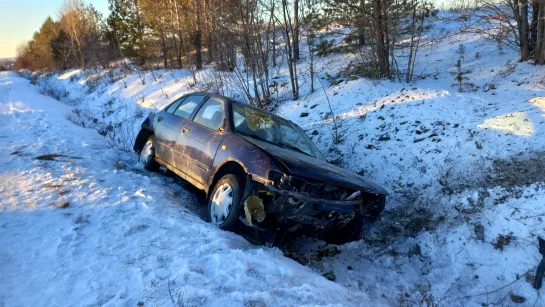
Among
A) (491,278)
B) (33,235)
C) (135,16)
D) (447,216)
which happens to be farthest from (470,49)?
(135,16)

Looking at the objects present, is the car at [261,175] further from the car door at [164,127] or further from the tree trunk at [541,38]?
the tree trunk at [541,38]

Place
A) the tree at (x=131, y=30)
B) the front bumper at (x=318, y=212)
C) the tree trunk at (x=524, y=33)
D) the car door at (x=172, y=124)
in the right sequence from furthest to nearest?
the tree at (x=131, y=30), the tree trunk at (x=524, y=33), the car door at (x=172, y=124), the front bumper at (x=318, y=212)

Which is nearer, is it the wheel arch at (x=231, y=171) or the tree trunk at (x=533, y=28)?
the wheel arch at (x=231, y=171)

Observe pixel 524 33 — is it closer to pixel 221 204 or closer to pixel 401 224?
A: pixel 401 224

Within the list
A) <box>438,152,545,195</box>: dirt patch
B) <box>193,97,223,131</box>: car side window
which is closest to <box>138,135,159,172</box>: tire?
<box>193,97,223,131</box>: car side window

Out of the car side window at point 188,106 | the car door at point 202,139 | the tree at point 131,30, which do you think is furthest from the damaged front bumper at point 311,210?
the tree at point 131,30

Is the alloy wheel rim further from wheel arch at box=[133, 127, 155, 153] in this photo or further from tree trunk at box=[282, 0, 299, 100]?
tree trunk at box=[282, 0, 299, 100]

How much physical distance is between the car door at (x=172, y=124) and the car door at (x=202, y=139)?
0.61 ft

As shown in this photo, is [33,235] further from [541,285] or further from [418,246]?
[541,285]

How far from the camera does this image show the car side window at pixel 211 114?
501 cm

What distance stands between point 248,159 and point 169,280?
157 centimetres

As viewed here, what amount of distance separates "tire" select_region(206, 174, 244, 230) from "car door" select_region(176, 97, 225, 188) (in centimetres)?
41

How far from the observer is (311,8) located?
488 inches

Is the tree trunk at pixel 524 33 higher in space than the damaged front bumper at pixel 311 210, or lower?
higher
